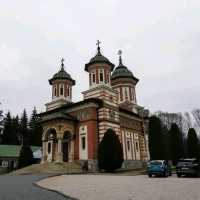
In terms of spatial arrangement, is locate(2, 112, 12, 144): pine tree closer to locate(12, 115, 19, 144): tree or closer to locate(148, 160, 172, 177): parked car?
locate(12, 115, 19, 144): tree

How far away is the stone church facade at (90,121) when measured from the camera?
3662cm

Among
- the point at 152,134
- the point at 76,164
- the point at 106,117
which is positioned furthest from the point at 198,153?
the point at 76,164

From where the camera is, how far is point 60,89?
45438 millimetres

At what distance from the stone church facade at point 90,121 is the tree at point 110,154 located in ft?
12.2

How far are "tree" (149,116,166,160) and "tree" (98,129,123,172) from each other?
199 inches

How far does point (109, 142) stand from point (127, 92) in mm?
19195

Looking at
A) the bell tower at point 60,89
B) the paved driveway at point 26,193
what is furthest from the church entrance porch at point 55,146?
the paved driveway at point 26,193

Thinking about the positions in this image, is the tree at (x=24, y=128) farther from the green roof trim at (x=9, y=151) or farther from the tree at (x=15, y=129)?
the green roof trim at (x=9, y=151)

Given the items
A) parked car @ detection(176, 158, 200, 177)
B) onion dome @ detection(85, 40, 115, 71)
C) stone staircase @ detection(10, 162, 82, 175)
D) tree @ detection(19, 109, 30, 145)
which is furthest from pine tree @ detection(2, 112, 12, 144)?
parked car @ detection(176, 158, 200, 177)

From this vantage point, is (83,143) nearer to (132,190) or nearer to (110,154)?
(110,154)

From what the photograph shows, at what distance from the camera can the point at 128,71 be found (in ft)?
169

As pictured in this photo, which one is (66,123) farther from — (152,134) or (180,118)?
(180,118)

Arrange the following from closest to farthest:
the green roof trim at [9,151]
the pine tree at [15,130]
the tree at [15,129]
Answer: the green roof trim at [9,151] → the pine tree at [15,130] → the tree at [15,129]

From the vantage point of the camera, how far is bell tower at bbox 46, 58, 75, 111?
4462cm
